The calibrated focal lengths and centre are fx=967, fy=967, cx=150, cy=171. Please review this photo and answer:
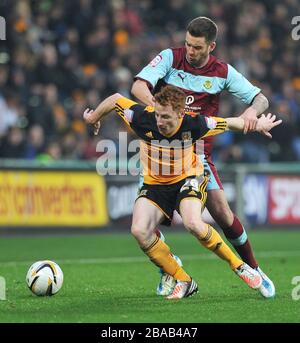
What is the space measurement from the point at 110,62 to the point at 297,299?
1144 cm

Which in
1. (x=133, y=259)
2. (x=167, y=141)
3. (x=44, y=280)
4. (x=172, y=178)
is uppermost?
(x=167, y=141)

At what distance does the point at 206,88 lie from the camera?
929 centimetres

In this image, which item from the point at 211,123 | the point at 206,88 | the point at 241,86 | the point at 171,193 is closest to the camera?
the point at 211,123

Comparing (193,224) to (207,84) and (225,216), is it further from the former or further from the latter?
(207,84)

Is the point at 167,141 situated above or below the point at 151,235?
above

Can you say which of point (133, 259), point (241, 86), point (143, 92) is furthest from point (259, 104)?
point (133, 259)

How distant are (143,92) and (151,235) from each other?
135 centimetres

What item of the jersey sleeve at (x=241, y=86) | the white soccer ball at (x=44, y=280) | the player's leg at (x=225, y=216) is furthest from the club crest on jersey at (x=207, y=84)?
the white soccer ball at (x=44, y=280)

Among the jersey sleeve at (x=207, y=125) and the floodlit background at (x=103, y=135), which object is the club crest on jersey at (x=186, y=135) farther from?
the floodlit background at (x=103, y=135)

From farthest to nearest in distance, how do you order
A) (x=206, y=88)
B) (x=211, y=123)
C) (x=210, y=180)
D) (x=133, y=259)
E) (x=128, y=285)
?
(x=133, y=259) < (x=128, y=285) < (x=206, y=88) < (x=210, y=180) < (x=211, y=123)

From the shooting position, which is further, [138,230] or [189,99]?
[189,99]

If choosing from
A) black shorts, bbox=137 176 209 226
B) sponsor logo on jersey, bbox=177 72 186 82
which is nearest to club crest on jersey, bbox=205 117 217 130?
black shorts, bbox=137 176 209 226

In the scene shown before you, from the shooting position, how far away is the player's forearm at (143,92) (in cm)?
892
